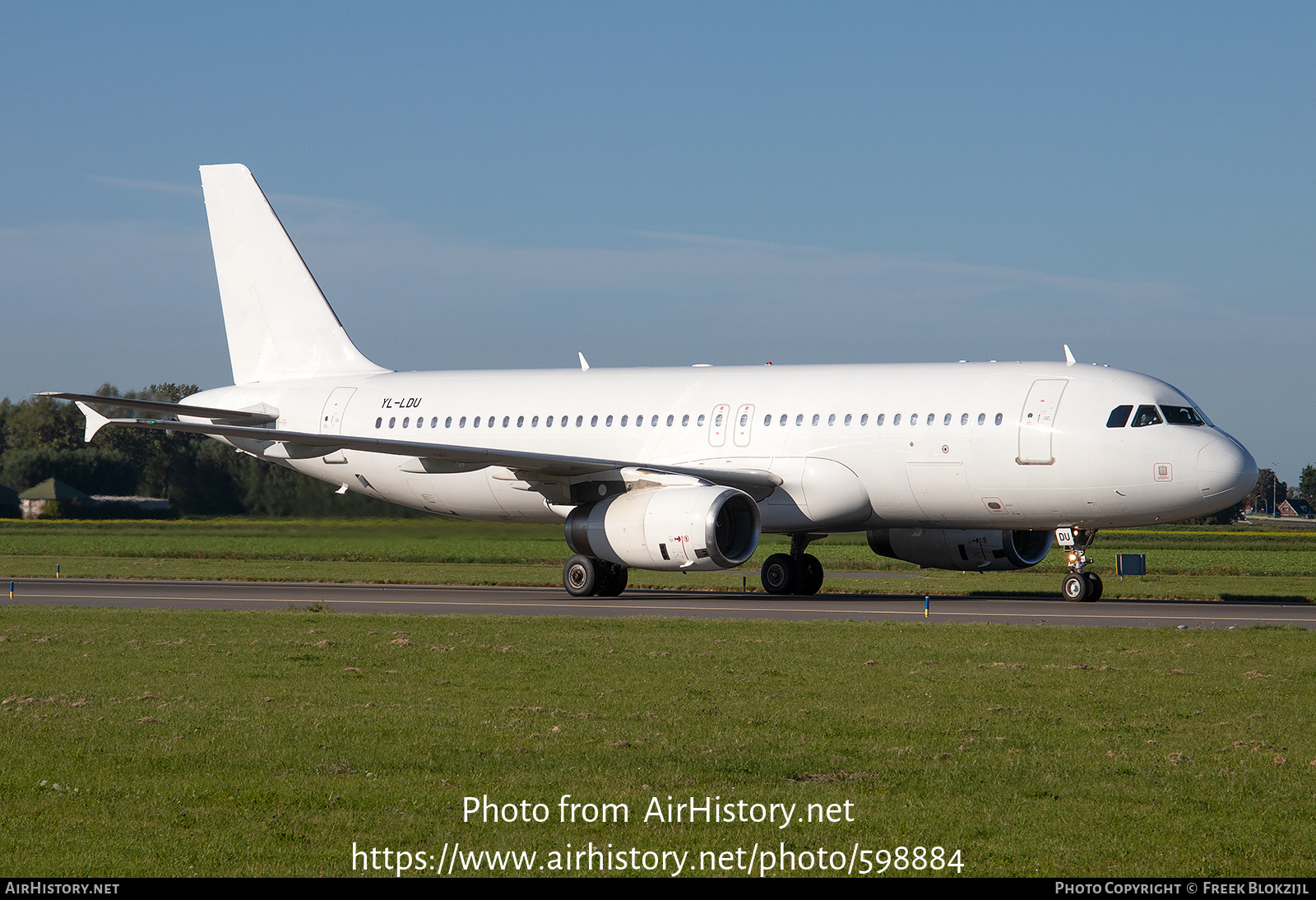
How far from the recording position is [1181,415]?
78.2 feet

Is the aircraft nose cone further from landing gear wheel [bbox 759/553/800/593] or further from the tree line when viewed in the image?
the tree line

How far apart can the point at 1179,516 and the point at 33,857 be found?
2054 centimetres

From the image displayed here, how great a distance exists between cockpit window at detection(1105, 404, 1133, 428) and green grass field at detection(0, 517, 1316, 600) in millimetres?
5076

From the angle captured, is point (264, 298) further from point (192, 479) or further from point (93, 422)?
point (93, 422)

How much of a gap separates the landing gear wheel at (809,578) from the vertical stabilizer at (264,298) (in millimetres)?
11940

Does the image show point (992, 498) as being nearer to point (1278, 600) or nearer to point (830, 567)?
point (1278, 600)

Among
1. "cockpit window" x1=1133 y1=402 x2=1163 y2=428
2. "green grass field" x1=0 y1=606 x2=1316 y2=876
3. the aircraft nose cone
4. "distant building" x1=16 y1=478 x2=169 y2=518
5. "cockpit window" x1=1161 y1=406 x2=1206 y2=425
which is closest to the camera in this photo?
"green grass field" x1=0 y1=606 x2=1316 y2=876

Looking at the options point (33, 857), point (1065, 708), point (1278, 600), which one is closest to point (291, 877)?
point (33, 857)

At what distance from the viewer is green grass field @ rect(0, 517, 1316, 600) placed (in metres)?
30.8

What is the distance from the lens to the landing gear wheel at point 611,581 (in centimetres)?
2661

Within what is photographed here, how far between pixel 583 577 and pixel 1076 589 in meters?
9.12

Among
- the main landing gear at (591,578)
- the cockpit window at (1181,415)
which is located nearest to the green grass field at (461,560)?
the main landing gear at (591,578)

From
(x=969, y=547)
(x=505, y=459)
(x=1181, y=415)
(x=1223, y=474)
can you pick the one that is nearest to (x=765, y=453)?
(x=969, y=547)

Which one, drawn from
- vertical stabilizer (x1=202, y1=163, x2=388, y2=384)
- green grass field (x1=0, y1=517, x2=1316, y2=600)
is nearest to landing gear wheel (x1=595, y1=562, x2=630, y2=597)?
green grass field (x1=0, y1=517, x2=1316, y2=600)
